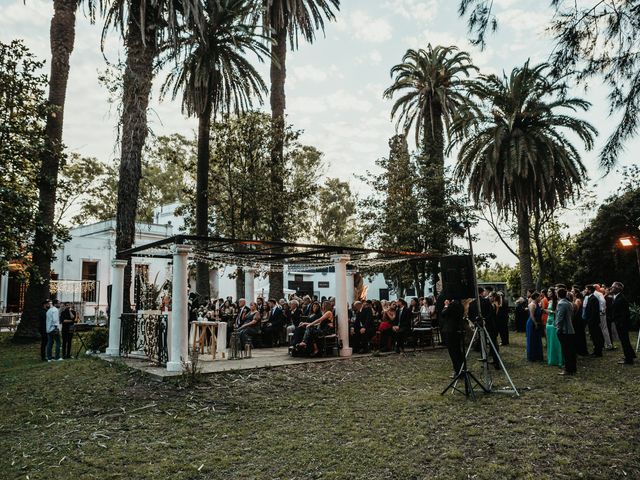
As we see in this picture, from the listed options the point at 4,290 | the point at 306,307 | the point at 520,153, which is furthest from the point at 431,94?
the point at 4,290

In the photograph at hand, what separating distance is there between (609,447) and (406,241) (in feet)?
54.3

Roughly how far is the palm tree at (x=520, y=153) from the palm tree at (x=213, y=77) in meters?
11.0

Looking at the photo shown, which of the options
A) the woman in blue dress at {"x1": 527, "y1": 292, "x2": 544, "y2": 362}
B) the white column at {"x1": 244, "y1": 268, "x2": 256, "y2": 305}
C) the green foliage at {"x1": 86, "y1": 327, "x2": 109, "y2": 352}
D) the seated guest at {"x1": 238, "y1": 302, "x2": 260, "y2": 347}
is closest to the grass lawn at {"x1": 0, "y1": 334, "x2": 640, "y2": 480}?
the woman in blue dress at {"x1": 527, "y1": 292, "x2": 544, "y2": 362}

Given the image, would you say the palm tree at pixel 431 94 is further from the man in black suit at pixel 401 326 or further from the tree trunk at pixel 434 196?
the man in black suit at pixel 401 326

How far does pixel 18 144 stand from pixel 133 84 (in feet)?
18.7

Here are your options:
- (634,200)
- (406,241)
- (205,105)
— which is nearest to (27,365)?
(205,105)

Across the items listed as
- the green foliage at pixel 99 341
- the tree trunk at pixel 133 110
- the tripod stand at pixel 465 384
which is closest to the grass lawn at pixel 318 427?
the tripod stand at pixel 465 384

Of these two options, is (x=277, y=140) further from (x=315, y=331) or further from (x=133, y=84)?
(x=315, y=331)

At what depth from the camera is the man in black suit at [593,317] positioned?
12.0 meters

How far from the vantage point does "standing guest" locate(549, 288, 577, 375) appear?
9633 millimetres

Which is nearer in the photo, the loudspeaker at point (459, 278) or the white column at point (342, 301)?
the loudspeaker at point (459, 278)

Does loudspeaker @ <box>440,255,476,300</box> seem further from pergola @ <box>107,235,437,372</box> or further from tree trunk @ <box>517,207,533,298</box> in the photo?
tree trunk @ <box>517,207,533,298</box>

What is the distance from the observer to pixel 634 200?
79.5 ft

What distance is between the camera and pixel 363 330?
13.5 metres
